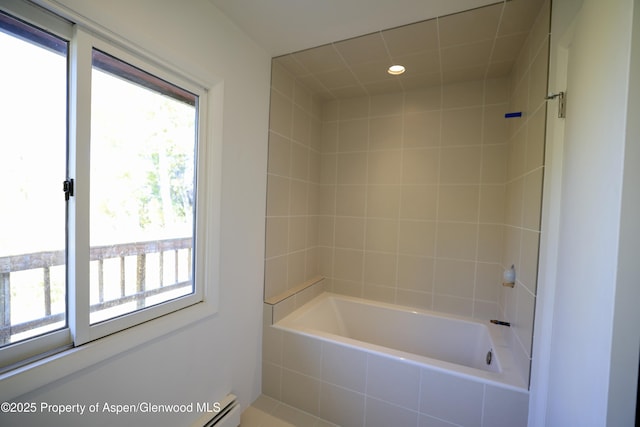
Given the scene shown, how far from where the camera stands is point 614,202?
0.63 m

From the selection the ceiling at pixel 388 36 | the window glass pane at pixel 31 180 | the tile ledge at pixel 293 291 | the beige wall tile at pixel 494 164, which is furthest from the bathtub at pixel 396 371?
the ceiling at pixel 388 36

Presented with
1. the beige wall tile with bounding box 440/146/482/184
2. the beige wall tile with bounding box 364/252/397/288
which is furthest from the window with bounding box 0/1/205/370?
the beige wall tile with bounding box 440/146/482/184

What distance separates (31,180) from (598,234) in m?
1.78

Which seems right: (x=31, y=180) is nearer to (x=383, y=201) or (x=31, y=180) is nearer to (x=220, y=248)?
(x=220, y=248)

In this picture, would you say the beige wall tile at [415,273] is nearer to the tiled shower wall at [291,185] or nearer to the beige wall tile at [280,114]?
the tiled shower wall at [291,185]

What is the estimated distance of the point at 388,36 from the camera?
1.53 m

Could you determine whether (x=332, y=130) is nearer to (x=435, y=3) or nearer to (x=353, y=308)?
(x=435, y=3)

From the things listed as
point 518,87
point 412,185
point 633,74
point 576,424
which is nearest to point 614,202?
point 633,74

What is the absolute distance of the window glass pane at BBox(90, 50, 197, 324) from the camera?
1.04 meters

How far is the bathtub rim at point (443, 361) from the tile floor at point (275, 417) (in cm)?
51

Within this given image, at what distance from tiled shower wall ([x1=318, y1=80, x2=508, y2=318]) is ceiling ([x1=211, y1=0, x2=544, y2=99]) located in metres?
0.28

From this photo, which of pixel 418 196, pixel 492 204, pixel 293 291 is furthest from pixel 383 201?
pixel 293 291

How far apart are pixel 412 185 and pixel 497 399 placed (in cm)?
151

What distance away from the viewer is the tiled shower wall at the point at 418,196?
78.0 inches
